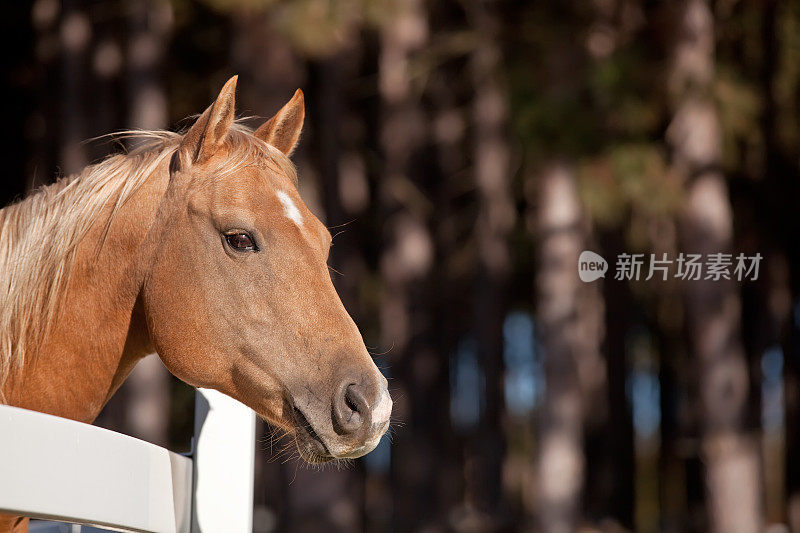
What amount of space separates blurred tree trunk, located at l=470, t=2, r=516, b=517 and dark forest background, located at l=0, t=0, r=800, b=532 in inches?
1.7

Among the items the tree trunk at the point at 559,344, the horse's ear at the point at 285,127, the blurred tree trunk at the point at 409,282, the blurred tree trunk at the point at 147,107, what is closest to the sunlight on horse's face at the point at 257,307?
the horse's ear at the point at 285,127

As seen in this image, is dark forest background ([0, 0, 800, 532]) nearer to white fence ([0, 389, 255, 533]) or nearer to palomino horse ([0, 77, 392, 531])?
palomino horse ([0, 77, 392, 531])

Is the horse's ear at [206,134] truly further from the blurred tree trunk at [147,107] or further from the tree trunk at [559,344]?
the tree trunk at [559,344]

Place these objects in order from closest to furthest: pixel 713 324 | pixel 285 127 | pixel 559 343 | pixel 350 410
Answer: pixel 350 410
pixel 285 127
pixel 713 324
pixel 559 343

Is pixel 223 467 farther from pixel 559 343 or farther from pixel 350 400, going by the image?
pixel 559 343

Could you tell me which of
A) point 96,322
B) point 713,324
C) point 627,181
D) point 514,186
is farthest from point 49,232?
point 514,186

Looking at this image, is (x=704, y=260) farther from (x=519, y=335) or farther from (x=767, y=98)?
(x=519, y=335)

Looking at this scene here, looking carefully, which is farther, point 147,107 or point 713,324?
point 147,107

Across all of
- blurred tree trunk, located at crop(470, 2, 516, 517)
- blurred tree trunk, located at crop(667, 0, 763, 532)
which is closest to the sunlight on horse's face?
blurred tree trunk, located at crop(667, 0, 763, 532)

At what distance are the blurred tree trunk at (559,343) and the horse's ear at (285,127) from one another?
656cm

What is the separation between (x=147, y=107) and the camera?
9.29 metres

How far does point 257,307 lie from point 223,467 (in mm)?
556

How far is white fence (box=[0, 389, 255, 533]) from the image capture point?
1127mm

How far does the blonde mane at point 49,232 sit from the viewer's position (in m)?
2.35
